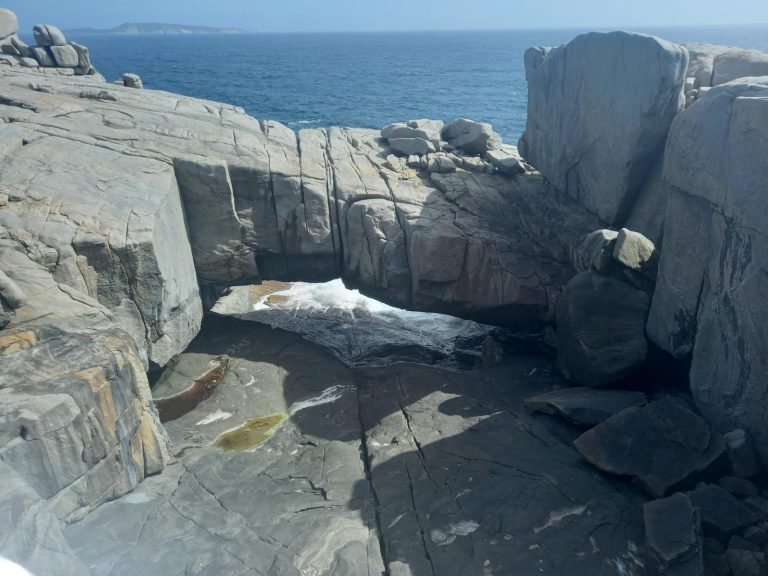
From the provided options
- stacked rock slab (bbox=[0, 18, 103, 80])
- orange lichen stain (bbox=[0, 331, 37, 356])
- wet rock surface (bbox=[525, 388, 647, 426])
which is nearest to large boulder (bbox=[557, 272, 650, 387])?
wet rock surface (bbox=[525, 388, 647, 426])

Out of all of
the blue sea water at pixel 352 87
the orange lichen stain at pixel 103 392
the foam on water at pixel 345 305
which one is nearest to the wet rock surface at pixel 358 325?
the foam on water at pixel 345 305

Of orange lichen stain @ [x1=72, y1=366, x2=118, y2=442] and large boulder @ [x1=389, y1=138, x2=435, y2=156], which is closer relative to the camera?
orange lichen stain @ [x1=72, y1=366, x2=118, y2=442]

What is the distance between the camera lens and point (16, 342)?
704cm

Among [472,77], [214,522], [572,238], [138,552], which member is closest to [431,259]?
[572,238]

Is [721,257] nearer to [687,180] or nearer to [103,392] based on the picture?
[687,180]

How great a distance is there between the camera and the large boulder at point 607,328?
9.64 meters

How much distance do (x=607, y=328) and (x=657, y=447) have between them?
249cm

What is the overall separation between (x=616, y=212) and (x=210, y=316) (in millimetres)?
7666

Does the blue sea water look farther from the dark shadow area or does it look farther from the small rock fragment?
the small rock fragment

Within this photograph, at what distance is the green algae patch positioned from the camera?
30.1 ft

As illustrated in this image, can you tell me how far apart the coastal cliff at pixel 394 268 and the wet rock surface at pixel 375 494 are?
0.05 metres

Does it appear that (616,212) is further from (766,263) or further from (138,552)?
(138,552)

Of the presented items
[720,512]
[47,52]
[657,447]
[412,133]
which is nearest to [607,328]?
[657,447]

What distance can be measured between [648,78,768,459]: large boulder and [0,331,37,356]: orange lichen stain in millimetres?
7776
